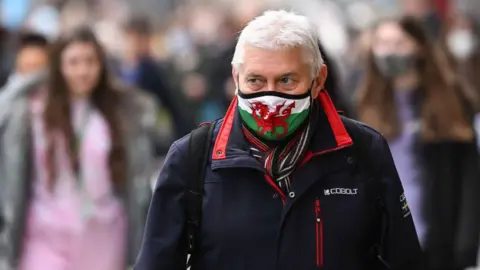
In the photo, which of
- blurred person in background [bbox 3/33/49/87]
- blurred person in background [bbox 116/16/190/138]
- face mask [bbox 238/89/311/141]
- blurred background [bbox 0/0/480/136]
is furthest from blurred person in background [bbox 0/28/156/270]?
blurred person in background [bbox 116/16/190/138]

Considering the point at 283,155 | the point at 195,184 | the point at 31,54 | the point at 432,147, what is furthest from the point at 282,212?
the point at 31,54

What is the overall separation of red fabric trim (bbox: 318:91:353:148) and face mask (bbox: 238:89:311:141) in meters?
0.12

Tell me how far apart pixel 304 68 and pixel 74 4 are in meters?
16.0

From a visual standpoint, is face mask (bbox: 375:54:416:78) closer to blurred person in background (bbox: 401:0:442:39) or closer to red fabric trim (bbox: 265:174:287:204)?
red fabric trim (bbox: 265:174:287:204)

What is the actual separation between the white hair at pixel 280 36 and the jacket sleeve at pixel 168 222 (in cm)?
43

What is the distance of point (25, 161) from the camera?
8922 mm

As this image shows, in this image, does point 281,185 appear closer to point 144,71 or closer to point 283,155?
point 283,155

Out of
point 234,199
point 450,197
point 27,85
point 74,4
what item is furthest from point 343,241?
point 74,4

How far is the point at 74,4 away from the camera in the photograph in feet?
69.1

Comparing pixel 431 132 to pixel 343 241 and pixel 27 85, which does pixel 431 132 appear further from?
pixel 343 241

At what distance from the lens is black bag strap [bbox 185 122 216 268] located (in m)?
5.41

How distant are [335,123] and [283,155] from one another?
245 mm

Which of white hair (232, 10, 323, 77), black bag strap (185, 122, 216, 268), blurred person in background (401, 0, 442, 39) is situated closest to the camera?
white hair (232, 10, 323, 77)

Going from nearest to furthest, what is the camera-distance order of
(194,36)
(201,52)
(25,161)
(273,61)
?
(273,61), (25,161), (201,52), (194,36)
